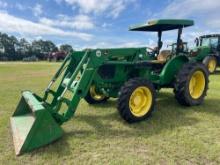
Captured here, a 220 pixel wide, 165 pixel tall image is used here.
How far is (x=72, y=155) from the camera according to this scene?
149 inches

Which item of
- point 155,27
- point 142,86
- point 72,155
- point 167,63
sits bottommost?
point 72,155

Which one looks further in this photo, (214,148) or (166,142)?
(166,142)

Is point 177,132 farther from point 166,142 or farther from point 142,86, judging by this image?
point 142,86

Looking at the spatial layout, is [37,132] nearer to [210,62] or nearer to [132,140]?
[132,140]

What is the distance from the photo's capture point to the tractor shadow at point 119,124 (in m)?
4.48

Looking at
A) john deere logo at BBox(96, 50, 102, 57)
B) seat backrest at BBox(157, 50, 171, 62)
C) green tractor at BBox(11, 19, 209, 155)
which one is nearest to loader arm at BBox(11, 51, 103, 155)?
green tractor at BBox(11, 19, 209, 155)

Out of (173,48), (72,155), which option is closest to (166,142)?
(72,155)

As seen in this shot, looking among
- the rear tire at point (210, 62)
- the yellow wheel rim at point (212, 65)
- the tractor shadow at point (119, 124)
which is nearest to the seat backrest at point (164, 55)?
the tractor shadow at point (119, 124)

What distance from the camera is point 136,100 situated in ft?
17.6

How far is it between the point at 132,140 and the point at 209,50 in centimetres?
1299

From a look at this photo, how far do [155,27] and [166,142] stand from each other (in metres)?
3.77

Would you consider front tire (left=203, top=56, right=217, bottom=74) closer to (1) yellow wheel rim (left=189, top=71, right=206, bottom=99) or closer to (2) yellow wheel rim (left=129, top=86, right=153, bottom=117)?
(1) yellow wheel rim (left=189, top=71, right=206, bottom=99)

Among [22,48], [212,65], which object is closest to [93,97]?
[212,65]

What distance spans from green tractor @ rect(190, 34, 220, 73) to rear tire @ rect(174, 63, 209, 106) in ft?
24.8
